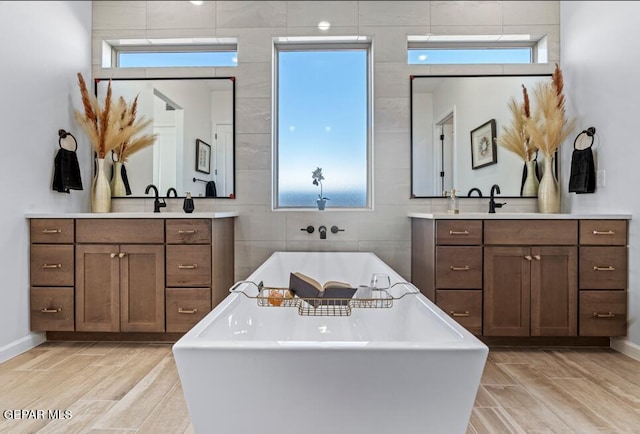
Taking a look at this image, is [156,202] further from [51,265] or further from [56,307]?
[56,307]

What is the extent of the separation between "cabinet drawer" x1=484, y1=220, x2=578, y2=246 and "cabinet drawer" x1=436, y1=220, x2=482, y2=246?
6 cm

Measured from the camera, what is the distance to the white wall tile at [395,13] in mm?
3094

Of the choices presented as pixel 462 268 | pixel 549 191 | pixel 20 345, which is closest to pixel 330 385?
pixel 462 268

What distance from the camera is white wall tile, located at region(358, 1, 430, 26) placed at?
3094 millimetres

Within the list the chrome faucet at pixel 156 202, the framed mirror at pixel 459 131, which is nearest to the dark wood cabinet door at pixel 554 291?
the framed mirror at pixel 459 131

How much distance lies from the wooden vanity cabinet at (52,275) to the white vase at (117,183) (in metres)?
0.68

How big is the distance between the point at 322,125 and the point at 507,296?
196cm

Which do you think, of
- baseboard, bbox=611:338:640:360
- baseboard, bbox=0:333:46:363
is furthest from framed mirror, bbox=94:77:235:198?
baseboard, bbox=611:338:640:360

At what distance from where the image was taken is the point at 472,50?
10.6 feet

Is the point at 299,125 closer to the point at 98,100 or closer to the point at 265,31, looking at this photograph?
the point at 265,31

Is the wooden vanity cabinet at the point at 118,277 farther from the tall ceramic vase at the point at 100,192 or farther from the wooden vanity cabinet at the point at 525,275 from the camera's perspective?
the wooden vanity cabinet at the point at 525,275

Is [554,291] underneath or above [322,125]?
underneath

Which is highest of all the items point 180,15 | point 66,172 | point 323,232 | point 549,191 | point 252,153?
point 180,15

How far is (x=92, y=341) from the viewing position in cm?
261
